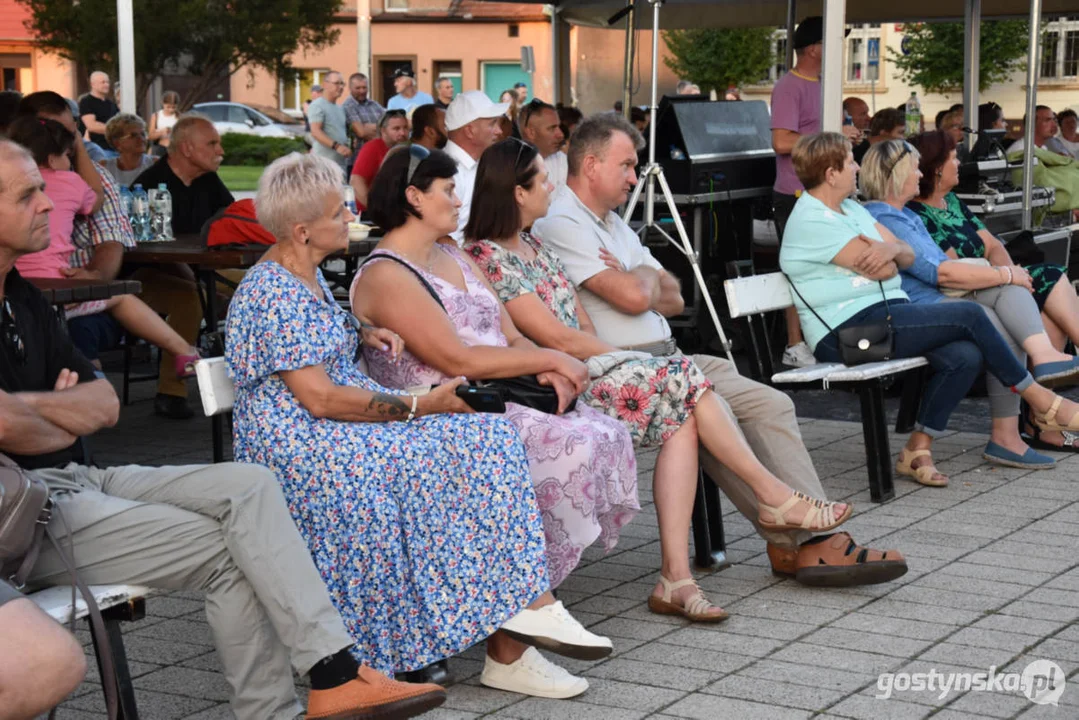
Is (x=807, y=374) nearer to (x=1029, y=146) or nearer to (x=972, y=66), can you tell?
(x=1029, y=146)

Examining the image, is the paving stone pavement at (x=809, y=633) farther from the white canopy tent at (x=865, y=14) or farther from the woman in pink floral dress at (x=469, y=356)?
the white canopy tent at (x=865, y=14)

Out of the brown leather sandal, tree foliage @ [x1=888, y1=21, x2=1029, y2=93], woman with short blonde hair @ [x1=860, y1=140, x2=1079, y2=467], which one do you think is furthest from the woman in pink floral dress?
tree foliage @ [x1=888, y1=21, x2=1029, y2=93]

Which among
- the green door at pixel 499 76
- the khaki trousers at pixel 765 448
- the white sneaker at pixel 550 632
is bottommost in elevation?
the white sneaker at pixel 550 632

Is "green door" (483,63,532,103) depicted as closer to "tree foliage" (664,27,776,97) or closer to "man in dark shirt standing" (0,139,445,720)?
"tree foliage" (664,27,776,97)

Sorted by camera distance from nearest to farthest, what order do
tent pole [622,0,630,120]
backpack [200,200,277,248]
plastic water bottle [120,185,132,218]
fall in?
backpack [200,200,277,248] → plastic water bottle [120,185,132,218] → tent pole [622,0,630,120]

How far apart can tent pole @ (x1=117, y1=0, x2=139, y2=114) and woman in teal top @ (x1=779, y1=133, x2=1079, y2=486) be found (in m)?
4.33

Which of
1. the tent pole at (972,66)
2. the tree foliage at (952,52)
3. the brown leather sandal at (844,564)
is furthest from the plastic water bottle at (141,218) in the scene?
the tree foliage at (952,52)

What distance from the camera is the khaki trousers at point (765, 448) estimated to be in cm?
467

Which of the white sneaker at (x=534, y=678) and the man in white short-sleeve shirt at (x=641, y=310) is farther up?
the man in white short-sleeve shirt at (x=641, y=310)

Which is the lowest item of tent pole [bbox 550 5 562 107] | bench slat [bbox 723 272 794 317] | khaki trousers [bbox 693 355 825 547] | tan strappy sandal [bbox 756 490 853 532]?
tan strappy sandal [bbox 756 490 853 532]

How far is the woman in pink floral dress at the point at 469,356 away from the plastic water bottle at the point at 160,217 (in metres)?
3.58

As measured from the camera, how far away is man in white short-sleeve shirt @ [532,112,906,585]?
466cm

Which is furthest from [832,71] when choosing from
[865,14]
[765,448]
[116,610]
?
[865,14]

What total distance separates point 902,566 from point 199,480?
2276 millimetres
